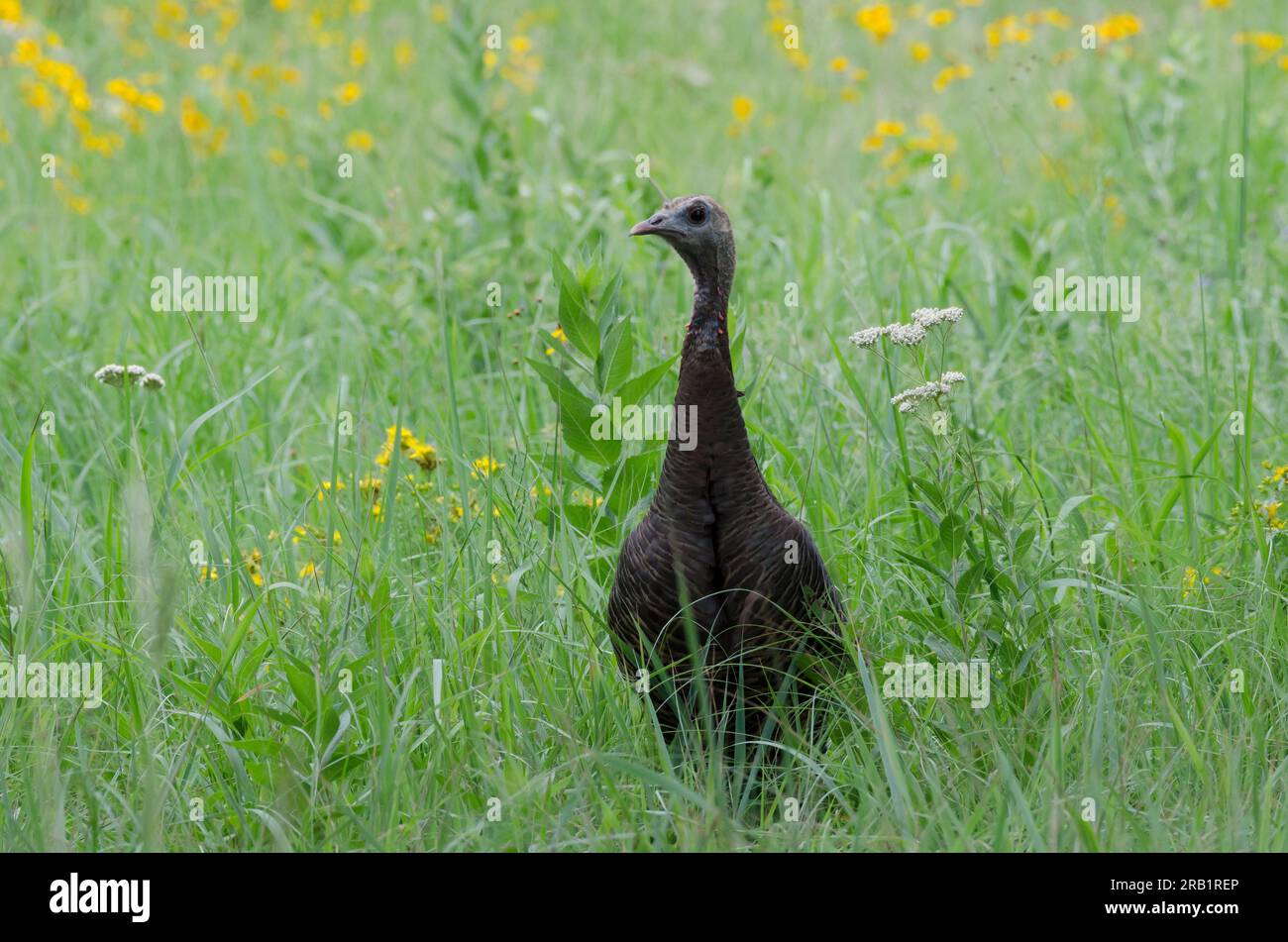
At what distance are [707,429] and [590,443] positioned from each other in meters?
0.64

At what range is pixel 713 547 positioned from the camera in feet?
10.6

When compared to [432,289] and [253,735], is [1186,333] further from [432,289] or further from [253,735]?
[253,735]

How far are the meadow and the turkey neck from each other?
1.46 feet

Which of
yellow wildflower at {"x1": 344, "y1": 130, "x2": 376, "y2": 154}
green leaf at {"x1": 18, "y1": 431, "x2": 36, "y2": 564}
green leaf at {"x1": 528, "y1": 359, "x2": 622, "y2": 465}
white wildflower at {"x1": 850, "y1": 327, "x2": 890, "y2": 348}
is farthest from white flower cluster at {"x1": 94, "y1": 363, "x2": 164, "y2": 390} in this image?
yellow wildflower at {"x1": 344, "y1": 130, "x2": 376, "y2": 154}

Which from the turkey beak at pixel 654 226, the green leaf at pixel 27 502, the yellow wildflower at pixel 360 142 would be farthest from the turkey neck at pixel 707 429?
the yellow wildflower at pixel 360 142

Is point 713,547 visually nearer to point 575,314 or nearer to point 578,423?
Result: point 578,423

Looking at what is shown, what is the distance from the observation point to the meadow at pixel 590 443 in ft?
10.2

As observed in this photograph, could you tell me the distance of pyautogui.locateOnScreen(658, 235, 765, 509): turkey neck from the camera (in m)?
3.21

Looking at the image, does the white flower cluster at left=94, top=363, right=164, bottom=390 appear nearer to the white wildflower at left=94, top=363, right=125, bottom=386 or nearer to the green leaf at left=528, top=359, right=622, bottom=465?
the white wildflower at left=94, top=363, right=125, bottom=386

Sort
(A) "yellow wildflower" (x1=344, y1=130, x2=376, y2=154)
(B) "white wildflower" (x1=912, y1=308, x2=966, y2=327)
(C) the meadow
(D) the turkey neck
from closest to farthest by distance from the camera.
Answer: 1. (C) the meadow
2. (D) the turkey neck
3. (B) "white wildflower" (x1=912, y1=308, x2=966, y2=327)
4. (A) "yellow wildflower" (x1=344, y1=130, x2=376, y2=154)
